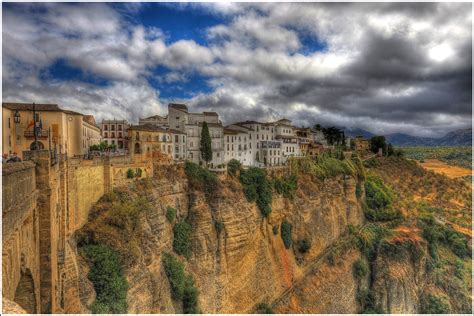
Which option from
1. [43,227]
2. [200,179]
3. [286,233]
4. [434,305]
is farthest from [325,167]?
[43,227]

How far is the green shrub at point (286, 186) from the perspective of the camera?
33116mm

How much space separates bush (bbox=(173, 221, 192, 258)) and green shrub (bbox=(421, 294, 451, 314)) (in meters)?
29.7

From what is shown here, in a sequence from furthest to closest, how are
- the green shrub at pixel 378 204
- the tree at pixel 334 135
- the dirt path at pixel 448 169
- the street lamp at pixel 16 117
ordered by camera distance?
the dirt path at pixel 448 169 < the tree at pixel 334 135 < the green shrub at pixel 378 204 < the street lamp at pixel 16 117

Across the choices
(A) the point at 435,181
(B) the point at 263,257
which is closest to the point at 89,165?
(B) the point at 263,257

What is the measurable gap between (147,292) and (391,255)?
30.7 m

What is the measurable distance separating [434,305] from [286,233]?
1977 cm

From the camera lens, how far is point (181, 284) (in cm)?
2095

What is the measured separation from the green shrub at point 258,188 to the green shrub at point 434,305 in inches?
894

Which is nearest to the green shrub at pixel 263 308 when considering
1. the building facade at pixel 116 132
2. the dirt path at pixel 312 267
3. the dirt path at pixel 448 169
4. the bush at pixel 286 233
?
the dirt path at pixel 312 267

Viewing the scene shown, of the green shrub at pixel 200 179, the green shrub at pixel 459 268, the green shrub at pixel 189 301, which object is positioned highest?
the green shrub at pixel 200 179

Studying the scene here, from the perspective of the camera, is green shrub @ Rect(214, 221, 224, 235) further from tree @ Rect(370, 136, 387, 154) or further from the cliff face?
tree @ Rect(370, 136, 387, 154)

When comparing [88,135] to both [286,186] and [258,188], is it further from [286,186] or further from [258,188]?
[286,186]

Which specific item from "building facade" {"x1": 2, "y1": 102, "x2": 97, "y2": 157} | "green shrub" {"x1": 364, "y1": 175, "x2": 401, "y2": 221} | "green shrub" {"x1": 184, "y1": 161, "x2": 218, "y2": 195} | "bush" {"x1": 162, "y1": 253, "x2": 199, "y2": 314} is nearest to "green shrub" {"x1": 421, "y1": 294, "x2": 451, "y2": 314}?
"green shrub" {"x1": 364, "y1": 175, "x2": 401, "y2": 221}

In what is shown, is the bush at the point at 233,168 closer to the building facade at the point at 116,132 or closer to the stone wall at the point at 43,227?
the building facade at the point at 116,132
